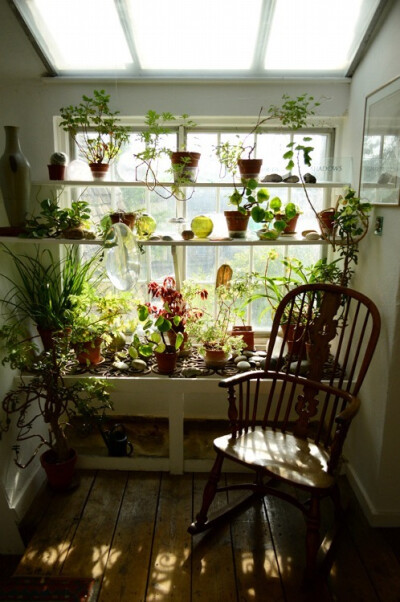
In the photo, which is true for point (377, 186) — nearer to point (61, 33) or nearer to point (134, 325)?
point (134, 325)

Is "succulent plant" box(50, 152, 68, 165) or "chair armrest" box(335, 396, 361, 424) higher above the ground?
"succulent plant" box(50, 152, 68, 165)

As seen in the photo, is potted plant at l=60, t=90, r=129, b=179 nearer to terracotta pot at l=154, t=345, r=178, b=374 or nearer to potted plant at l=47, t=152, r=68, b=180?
potted plant at l=47, t=152, r=68, b=180

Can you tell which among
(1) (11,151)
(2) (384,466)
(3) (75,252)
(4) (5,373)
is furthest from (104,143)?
(2) (384,466)

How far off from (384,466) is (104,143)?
229 centimetres

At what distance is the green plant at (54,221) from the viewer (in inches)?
103

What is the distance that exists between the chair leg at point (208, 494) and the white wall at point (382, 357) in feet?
2.64

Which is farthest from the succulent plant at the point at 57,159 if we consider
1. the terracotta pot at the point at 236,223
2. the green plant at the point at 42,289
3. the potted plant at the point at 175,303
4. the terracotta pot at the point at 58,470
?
the terracotta pot at the point at 58,470

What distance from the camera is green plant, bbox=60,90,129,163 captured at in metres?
2.67

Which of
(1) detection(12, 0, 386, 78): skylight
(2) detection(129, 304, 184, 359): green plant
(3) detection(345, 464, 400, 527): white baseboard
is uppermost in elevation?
(1) detection(12, 0, 386, 78): skylight

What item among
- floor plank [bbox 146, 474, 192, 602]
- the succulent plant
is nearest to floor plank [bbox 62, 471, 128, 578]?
floor plank [bbox 146, 474, 192, 602]

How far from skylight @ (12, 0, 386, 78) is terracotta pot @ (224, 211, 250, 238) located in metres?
0.84

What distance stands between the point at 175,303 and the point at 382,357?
46.1 inches

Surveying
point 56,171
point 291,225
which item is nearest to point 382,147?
point 291,225

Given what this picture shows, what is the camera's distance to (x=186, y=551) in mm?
2232
